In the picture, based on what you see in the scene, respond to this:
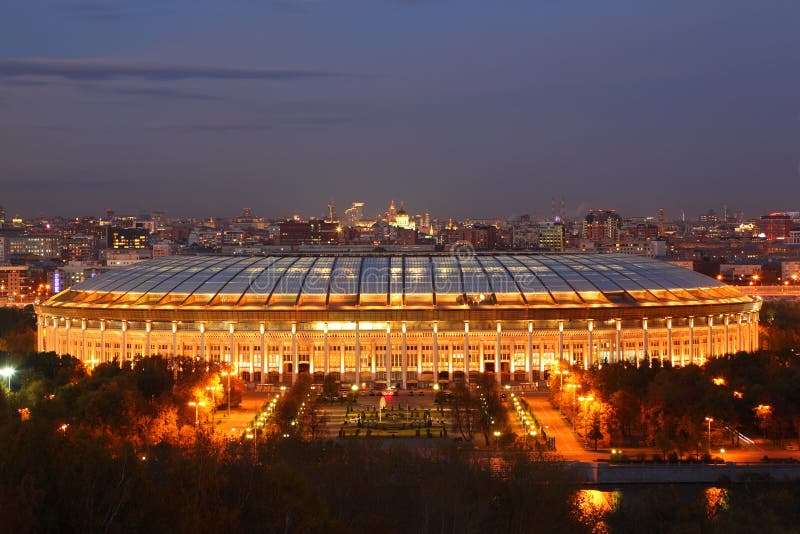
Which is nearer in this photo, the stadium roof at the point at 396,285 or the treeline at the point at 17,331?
the stadium roof at the point at 396,285

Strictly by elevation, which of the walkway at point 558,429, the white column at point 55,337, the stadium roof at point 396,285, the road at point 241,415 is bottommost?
the walkway at point 558,429

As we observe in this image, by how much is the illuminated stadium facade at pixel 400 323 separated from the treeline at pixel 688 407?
1543 cm

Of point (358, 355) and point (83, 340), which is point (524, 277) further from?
point (83, 340)

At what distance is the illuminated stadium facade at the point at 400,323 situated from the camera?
77.0 meters

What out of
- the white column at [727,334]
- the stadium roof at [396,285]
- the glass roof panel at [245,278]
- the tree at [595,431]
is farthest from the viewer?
the white column at [727,334]

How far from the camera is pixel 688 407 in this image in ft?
185

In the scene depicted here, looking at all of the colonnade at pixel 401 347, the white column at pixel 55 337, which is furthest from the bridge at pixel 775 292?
the white column at pixel 55 337

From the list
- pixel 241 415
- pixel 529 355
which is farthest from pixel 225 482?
pixel 529 355

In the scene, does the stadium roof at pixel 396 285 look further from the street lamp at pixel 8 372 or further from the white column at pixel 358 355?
the street lamp at pixel 8 372

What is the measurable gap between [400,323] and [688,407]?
24.1 m

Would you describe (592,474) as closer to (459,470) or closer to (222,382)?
(459,470)

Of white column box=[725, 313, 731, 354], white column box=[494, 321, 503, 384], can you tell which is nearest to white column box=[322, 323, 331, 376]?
white column box=[494, 321, 503, 384]

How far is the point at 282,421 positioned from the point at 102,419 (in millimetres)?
7236

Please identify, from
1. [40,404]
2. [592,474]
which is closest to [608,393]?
[592,474]
